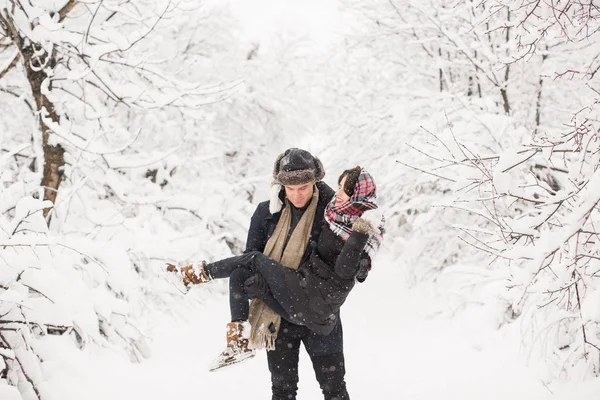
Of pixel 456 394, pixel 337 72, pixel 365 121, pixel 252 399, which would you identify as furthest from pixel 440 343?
pixel 337 72

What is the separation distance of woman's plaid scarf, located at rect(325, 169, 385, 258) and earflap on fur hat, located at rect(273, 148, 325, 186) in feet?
0.69

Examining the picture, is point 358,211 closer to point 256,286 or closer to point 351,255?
point 351,255

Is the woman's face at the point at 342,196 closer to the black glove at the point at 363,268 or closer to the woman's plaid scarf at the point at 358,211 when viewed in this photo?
the woman's plaid scarf at the point at 358,211

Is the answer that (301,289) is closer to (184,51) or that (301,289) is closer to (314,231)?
(314,231)

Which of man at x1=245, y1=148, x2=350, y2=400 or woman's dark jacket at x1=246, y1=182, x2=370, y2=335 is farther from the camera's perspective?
man at x1=245, y1=148, x2=350, y2=400

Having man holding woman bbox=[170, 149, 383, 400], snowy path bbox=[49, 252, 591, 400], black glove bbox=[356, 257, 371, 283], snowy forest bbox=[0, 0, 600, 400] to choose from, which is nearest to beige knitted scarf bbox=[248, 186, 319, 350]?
man holding woman bbox=[170, 149, 383, 400]

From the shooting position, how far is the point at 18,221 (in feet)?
9.71

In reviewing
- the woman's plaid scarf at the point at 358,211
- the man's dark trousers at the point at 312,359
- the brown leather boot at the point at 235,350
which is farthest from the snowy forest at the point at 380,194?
the man's dark trousers at the point at 312,359

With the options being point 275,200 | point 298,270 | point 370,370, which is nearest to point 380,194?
point 370,370

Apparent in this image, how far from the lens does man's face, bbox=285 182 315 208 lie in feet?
8.88

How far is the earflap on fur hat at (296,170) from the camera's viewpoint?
264 cm

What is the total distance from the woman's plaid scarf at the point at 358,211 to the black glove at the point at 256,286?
45cm

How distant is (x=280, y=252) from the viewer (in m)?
2.77

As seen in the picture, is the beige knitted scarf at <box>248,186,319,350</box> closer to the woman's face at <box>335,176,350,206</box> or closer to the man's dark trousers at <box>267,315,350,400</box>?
the man's dark trousers at <box>267,315,350,400</box>
